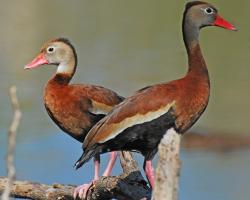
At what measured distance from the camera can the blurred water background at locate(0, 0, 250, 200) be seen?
1166cm

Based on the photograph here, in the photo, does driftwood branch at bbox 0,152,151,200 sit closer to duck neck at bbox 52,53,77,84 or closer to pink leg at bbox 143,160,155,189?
pink leg at bbox 143,160,155,189

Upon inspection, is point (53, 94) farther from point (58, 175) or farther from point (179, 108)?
point (58, 175)

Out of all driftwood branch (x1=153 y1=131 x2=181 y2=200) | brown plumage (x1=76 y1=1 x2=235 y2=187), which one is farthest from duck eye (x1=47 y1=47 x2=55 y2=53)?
driftwood branch (x1=153 y1=131 x2=181 y2=200)

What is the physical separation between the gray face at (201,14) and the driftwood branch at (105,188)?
0.97m

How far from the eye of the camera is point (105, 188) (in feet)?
19.9

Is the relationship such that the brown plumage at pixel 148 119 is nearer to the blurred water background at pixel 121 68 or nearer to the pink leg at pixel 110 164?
the pink leg at pixel 110 164

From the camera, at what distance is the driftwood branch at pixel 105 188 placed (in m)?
5.85

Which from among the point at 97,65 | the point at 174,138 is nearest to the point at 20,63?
the point at 97,65

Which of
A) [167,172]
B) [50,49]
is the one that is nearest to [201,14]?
[50,49]

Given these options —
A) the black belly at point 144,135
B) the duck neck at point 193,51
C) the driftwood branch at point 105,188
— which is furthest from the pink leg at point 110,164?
the black belly at point 144,135

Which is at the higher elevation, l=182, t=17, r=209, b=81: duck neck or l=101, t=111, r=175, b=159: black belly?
l=182, t=17, r=209, b=81: duck neck

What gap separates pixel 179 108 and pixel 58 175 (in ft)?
18.0

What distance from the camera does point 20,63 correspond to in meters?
18.3

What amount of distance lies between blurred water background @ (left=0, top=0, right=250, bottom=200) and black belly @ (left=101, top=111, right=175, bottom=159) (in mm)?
4001
